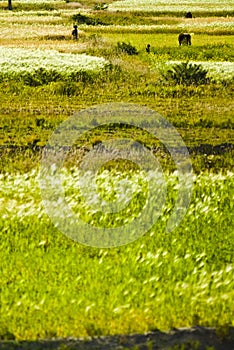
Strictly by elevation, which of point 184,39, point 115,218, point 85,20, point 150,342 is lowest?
point 85,20

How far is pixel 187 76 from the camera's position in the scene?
32.1m

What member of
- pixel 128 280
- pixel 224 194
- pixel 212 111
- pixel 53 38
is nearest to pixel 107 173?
pixel 224 194

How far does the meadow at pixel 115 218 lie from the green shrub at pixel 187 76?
0.28 feet

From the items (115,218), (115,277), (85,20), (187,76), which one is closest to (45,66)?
(187,76)

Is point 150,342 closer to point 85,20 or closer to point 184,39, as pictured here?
point 184,39

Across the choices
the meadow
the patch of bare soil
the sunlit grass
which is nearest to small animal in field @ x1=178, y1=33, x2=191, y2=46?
the meadow

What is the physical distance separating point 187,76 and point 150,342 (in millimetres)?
23958

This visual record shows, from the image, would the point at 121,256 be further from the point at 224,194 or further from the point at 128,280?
the point at 224,194

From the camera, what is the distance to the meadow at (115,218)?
10.1m

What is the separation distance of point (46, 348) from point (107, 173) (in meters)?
8.32

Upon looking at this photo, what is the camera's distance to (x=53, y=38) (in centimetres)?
5331

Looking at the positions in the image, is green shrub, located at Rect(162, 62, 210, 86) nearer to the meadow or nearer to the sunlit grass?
the meadow

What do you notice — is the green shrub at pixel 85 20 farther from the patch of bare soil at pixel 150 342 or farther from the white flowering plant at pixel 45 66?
the patch of bare soil at pixel 150 342

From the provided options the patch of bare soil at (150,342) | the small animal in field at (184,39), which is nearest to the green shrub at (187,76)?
the small animal in field at (184,39)
